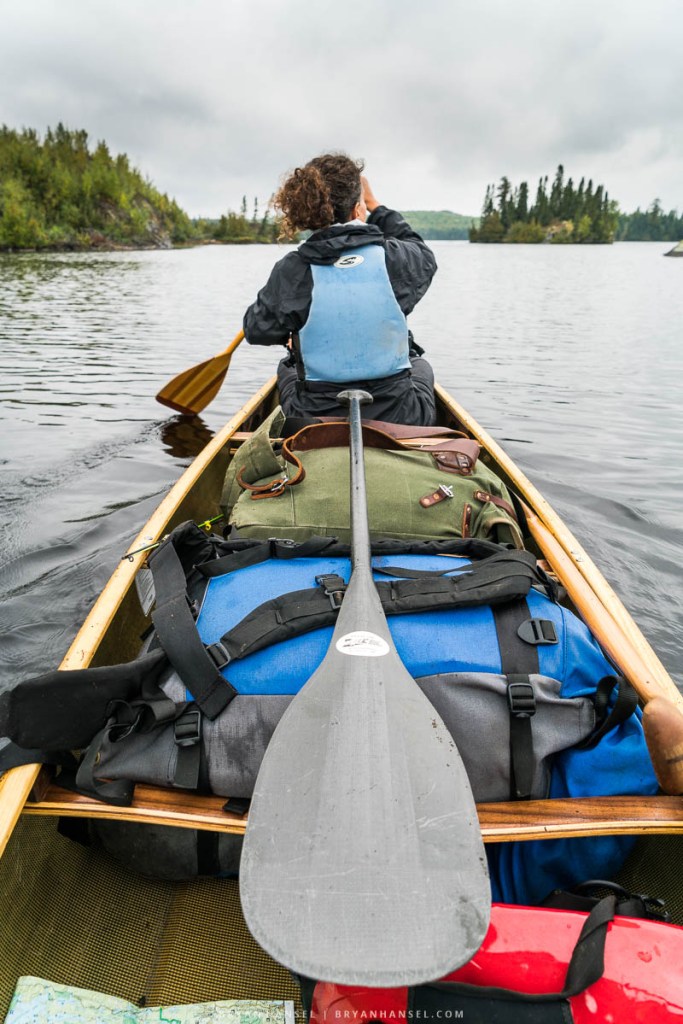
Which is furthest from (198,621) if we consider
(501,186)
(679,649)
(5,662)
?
(501,186)

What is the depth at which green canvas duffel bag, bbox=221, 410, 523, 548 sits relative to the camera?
2.31 meters

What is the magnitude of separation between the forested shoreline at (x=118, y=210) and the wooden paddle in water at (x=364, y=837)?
288cm

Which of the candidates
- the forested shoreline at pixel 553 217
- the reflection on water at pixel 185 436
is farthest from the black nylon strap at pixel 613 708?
the forested shoreline at pixel 553 217

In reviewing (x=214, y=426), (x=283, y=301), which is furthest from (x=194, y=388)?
(x=283, y=301)

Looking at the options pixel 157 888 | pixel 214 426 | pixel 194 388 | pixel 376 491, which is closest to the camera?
pixel 157 888

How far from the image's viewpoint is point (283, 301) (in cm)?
310

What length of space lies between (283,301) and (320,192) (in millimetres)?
533

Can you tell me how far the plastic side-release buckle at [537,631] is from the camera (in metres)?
1.54

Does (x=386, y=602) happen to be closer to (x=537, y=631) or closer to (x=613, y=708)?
(x=537, y=631)

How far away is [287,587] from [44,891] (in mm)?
921

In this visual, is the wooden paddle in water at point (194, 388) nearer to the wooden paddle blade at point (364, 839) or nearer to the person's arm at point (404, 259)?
the person's arm at point (404, 259)

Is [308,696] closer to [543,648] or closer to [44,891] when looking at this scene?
[543,648]

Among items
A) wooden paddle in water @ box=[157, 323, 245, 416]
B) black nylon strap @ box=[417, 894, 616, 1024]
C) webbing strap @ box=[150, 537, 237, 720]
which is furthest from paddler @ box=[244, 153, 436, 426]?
wooden paddle in water @ box=[157, 323, 245, 416]

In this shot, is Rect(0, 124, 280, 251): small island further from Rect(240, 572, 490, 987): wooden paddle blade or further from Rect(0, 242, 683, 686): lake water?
Rect(240, 572, 490, 987): wooden paddle blade
